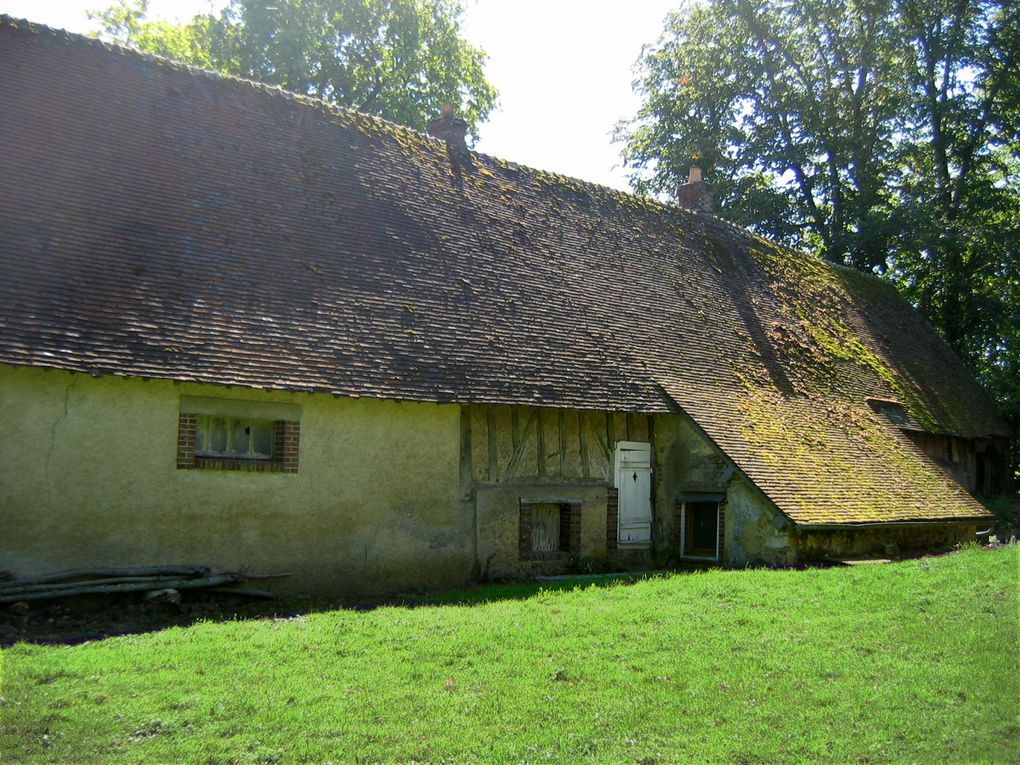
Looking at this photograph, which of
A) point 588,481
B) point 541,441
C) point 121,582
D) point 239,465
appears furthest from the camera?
point 588,481

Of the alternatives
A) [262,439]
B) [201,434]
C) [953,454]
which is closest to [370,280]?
[262,439]

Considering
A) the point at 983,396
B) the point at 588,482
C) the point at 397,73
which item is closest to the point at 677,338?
the point at 588,482

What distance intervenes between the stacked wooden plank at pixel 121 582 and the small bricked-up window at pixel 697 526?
7823 mm

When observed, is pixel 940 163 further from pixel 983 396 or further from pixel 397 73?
pixel 397 73

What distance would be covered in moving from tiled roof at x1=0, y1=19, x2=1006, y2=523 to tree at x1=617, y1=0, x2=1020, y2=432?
36.9 feet

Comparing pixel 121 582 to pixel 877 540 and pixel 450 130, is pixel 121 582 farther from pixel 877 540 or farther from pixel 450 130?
pixel 877 540

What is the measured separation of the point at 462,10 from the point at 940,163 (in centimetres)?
1864

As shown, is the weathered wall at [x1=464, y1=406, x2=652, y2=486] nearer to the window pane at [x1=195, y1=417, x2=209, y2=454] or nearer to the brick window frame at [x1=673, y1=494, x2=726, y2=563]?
the brick window frame at [x1=673, y1=494, x2=726, y2=563]

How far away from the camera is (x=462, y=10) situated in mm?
35562

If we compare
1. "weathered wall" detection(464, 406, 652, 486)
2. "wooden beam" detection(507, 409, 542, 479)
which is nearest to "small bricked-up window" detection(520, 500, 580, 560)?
"weathered wall" detection(464, 406, 652, 486)

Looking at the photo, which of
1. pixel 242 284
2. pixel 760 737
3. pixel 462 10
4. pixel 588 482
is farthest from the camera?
pixel 462 10

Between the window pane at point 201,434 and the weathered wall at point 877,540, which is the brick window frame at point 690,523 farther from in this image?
the window pane at point 201,434

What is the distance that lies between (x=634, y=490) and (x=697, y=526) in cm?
161

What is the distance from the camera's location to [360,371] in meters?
12.4
